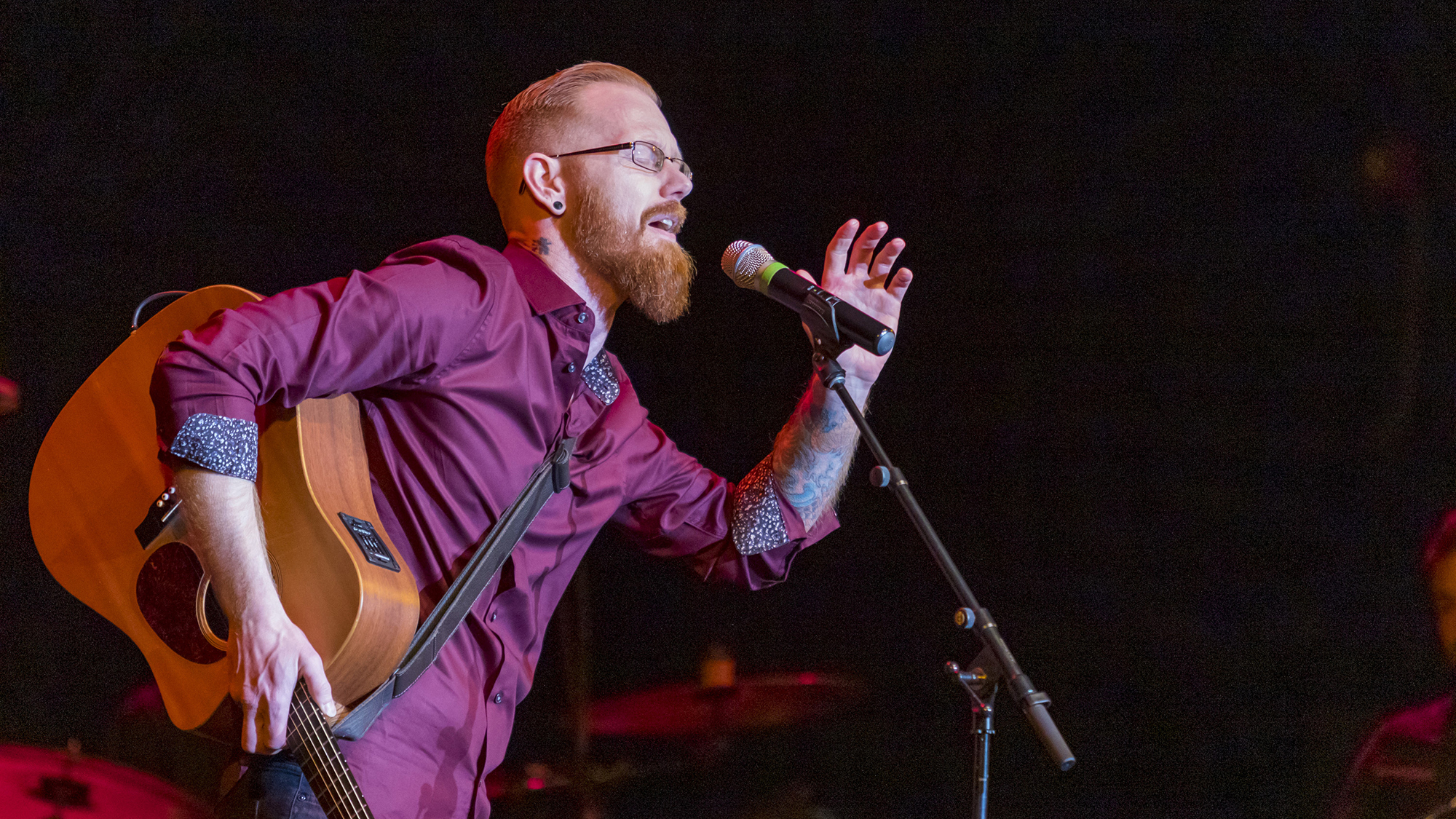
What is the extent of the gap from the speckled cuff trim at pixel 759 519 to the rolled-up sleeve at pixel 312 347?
857 millimetres

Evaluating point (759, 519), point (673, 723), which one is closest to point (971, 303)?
point (759, 519)

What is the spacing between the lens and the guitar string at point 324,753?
1.51m

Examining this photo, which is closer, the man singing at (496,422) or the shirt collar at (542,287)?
the man singing at (496,422)

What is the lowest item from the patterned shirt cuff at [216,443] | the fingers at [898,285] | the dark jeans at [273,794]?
the dark jeans at [273,794]

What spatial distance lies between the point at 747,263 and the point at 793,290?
0.14m

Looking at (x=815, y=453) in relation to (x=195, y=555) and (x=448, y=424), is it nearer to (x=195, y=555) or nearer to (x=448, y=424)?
(x=448, y=424)

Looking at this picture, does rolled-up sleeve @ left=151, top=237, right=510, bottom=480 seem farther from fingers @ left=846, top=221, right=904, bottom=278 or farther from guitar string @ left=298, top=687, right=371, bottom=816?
fingers @ left=846, top=221, right=904, bottom=278

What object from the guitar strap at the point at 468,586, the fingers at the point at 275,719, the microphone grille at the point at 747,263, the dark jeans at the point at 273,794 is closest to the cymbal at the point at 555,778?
the guitar strap at the point at 468,586

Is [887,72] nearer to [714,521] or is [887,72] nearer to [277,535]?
[714,521]

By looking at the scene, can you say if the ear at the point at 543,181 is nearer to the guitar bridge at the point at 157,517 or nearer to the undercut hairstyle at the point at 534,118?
the undercut hairstyle at the point at 534,118

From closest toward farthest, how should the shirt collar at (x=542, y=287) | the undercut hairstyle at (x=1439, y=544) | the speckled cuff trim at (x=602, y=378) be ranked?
the shirt collar at (x=542, y=287), the speckled cuff trim at (x=602, y=378), the undercut hairstyle at (x=1439, y=544)

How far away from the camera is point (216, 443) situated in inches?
57.5

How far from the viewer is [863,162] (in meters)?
3.16

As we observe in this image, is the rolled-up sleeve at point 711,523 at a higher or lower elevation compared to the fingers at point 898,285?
lower
